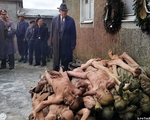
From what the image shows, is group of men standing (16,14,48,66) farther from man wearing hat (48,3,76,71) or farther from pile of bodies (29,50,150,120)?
pile of bodies (29,50,150,120)

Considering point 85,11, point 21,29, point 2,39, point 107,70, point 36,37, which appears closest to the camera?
point 107,70

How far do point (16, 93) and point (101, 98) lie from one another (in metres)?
2.72

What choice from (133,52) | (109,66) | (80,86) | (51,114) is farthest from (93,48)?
(51,114)

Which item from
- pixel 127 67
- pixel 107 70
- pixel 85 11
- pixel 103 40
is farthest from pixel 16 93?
pixel 85 11

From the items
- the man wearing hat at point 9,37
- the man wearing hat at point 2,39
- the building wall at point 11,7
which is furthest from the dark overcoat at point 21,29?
the building wall at point 11,7

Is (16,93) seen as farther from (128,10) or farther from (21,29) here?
(21,29)

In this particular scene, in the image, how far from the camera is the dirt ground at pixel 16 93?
12.8ft

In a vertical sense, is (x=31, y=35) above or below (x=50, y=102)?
above

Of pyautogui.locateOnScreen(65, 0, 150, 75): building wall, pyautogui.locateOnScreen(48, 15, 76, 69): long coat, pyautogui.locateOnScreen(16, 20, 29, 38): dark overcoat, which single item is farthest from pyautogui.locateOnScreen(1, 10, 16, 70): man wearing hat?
pyautogui.locateOnScreen(65, 0, 150, 75): building wall

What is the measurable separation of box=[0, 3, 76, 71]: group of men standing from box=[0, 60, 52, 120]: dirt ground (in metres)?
0.93

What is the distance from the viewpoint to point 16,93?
5000 millimetres

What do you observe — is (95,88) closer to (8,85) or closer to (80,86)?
(80,86)

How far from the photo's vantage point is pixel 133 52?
4609mm

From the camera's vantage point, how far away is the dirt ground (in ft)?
12.8
